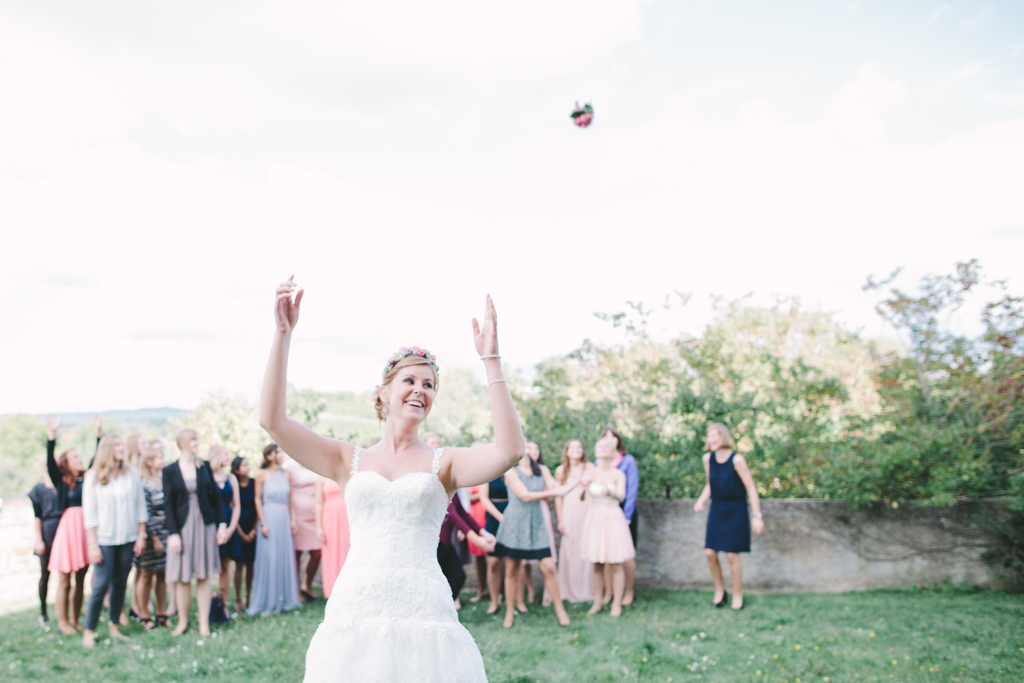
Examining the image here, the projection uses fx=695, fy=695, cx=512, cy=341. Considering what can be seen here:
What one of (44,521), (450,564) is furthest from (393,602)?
(44,521)

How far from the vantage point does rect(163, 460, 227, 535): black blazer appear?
23.2 ft

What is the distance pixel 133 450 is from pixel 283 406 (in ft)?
19.2

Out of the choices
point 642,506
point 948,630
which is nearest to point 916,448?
point 948,630

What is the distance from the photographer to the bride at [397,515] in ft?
8.50

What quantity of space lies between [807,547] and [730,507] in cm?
157

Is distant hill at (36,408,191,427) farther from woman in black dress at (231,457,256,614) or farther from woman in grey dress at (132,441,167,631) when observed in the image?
woman in black dress at (231,457,256,614)

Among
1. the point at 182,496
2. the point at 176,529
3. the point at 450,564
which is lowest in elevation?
the point at 450,564

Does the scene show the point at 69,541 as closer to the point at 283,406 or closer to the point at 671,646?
the point at 671,646

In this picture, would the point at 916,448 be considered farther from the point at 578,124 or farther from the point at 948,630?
the point at 578,124

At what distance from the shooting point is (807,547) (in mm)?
8891

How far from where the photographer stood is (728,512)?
8156 millimetres

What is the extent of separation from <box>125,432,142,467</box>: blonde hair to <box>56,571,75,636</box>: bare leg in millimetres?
1454

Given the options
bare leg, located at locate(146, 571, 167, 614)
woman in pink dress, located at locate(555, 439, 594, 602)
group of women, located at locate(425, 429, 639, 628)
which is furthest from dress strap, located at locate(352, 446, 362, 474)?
bare leg, located at locate(146, 571, 167, 614)

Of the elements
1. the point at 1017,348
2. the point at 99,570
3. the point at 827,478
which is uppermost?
the point at 1017,348
